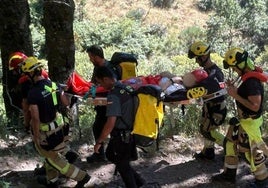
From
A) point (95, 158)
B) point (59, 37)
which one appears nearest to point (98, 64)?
point (95, 158)

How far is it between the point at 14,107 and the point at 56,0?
2.26 meters

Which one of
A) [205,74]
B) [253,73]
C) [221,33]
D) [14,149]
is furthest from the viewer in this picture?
[221,33]

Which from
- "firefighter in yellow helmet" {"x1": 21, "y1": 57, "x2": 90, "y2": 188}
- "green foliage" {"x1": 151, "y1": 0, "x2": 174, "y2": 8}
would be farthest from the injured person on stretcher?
"green foliage" {"x1": 151, "y1": 0, "x2": 174, "y2": 8}

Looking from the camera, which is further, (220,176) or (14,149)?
(14,149)

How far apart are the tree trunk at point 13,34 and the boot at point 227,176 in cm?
374

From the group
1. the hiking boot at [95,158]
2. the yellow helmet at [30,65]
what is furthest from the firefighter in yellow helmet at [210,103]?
the yellow helmet at [30,65]

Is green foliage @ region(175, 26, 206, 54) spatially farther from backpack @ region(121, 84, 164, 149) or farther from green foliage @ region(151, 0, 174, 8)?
backpack @ region(121, 84, 164, 149)

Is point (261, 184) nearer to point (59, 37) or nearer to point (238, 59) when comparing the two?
point (238, 59)

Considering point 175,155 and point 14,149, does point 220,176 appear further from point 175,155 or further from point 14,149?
point 14,149

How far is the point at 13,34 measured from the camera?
8.16 meters

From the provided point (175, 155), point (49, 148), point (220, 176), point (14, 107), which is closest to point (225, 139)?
point (220, 176)

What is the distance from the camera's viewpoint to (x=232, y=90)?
5410 millimetres

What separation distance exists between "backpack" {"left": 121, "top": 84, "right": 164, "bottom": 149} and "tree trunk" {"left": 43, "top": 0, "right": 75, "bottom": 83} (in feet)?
10.6

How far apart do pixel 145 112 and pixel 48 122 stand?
1286 millimetres
